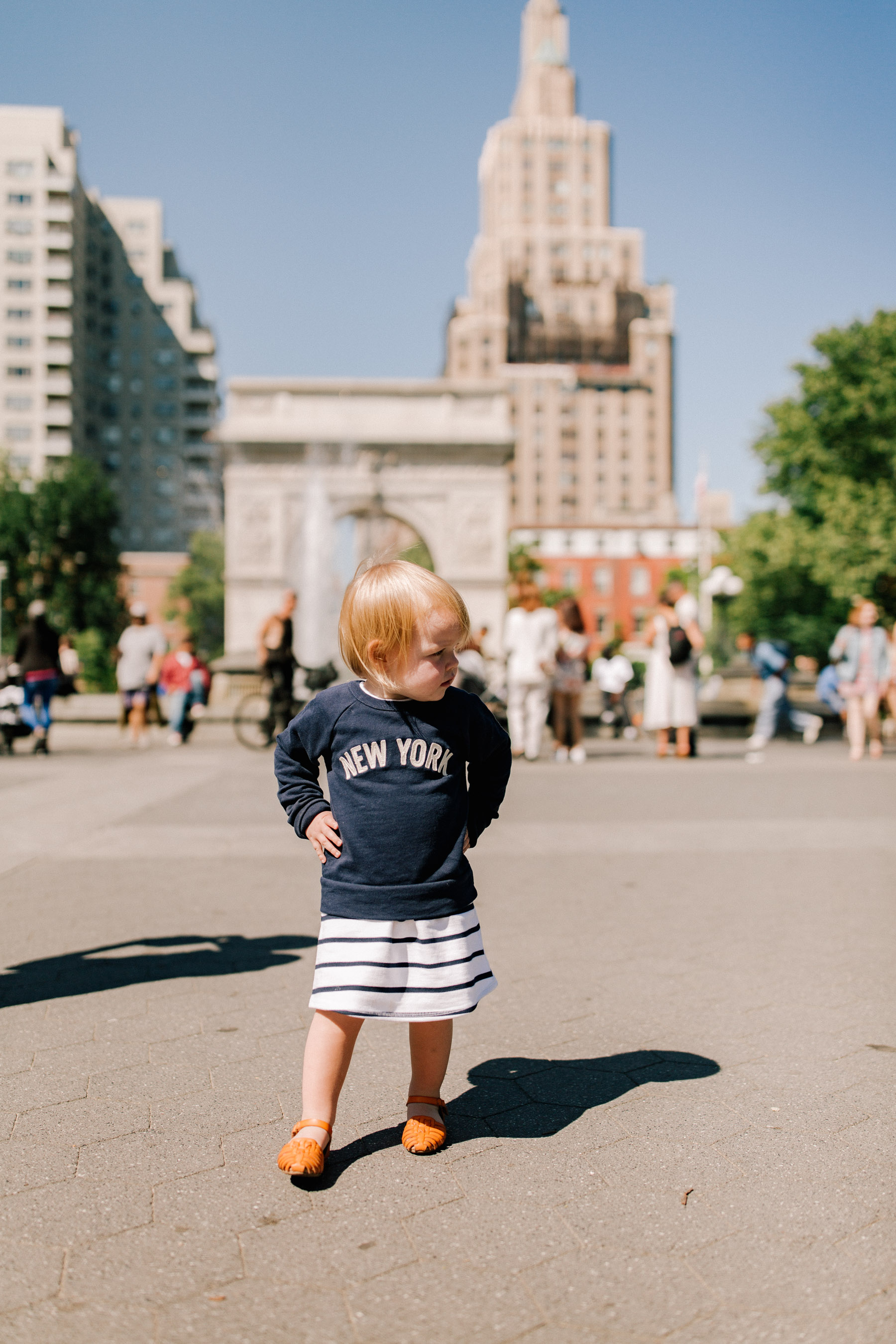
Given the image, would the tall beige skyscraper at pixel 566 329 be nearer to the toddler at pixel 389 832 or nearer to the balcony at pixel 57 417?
the balcony at pixel 57 417

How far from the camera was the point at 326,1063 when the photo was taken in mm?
2594

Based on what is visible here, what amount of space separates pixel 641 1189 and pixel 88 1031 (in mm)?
1819

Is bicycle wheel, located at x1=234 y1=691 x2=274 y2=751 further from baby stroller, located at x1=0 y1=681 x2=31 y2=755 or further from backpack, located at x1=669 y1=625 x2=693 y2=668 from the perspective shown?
backpack, located at x1=669 y1=625 x2=693 y2=668

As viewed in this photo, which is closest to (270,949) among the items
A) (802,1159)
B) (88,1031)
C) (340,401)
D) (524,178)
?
(88,1031)

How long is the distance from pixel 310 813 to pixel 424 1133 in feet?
2.50

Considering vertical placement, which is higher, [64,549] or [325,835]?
[64,549]

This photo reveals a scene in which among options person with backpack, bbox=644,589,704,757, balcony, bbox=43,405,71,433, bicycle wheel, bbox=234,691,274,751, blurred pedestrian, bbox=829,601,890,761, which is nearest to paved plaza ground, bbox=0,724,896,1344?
person with backpack, bbox=644,589,704,757

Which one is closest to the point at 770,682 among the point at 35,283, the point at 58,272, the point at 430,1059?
the point at 430,1059

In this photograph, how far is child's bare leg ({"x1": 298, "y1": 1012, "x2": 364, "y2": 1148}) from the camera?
2586 mm

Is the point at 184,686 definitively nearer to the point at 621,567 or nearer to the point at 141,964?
the point at 141,964

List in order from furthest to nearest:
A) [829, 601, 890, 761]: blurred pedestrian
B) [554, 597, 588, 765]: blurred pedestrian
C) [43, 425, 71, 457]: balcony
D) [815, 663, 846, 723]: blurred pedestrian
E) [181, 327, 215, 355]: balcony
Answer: [181, 327, 215, 355]: balcony
[43, 425, 71, 457]: balcony
[815, 663, 846, 723]: blurred pedestrian
[829, 601, 890, 761]: blurred pedestrian
[554, 597, 588, 765]: blurred pedestrian

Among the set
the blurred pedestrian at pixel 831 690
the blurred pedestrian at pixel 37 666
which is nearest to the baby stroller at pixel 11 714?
the blurred pedestrian at pixel 37 666

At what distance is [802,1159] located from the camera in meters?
2.60

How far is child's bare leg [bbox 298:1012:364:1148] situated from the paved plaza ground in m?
0.13
